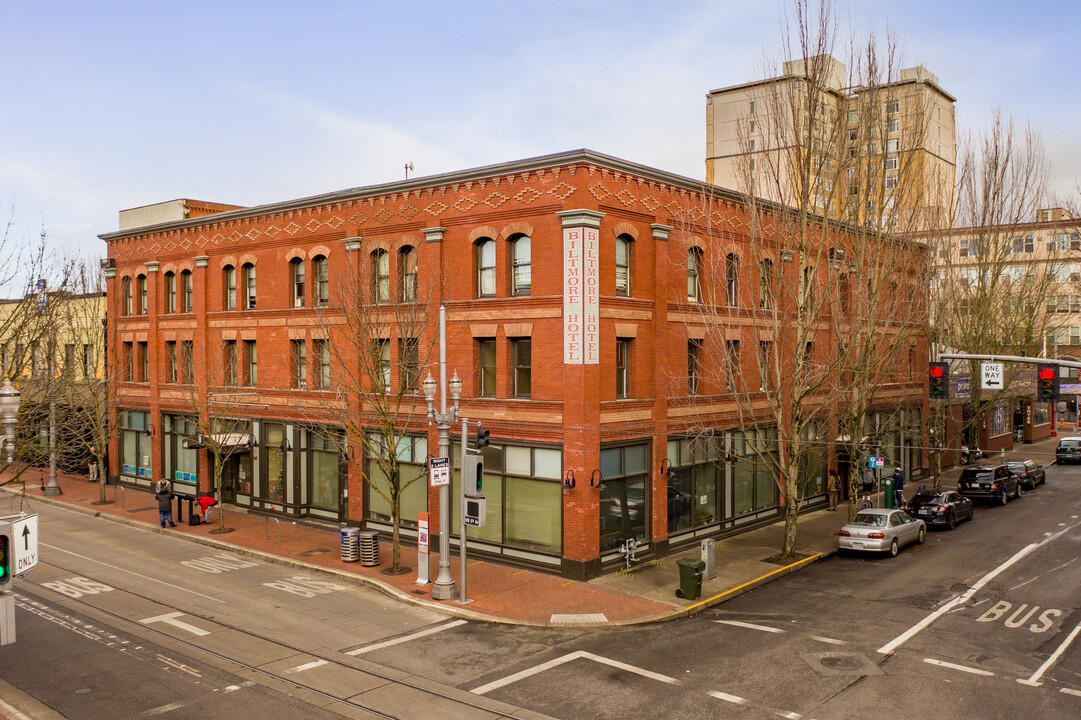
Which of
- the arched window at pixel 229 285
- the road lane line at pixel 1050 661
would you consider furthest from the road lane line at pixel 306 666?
the arched window at pixel 229 285

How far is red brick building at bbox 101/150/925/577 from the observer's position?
74.3ft

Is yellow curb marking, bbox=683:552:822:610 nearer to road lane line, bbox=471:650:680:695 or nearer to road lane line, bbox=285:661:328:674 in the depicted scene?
road lane line, bbox=471:650:680:695

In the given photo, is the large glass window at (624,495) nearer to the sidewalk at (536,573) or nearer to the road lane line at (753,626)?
the sidewalk at (536,573)

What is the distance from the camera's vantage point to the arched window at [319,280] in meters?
29.6

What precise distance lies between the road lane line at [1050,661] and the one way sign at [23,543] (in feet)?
55.2

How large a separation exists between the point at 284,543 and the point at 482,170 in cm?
1428

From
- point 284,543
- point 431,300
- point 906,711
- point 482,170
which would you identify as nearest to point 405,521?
point 284,543

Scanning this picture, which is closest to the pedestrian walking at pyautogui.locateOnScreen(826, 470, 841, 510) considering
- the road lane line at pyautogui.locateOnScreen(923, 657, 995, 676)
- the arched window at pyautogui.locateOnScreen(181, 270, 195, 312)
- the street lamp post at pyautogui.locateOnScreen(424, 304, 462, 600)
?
the road lane line at pyautogui.locateOnScreen(923, 657, 995, 676)

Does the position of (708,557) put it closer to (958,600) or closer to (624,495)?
(624,495)

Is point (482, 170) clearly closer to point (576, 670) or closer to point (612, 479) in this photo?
point (612, 479)

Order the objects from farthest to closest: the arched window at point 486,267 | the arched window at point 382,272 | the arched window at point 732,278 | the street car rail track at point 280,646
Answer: the arched window at point 732,278 → the arched window at point 382,272 → the arched window at point 486,267 → the street car rail track at point 280,646

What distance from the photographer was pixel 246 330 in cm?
3219

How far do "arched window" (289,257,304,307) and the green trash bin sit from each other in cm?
1831

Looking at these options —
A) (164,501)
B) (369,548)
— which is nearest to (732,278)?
(369,548)
